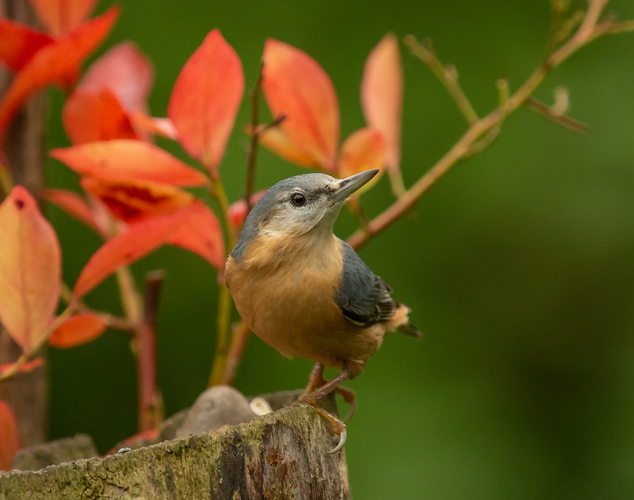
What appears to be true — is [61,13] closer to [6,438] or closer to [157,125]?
[157,125]

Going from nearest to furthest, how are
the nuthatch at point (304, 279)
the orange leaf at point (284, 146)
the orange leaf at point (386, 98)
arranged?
the nuthatch at point (304, 279) → the orange leaf at point (284, 146) → the orange leaf at point (386, 98)

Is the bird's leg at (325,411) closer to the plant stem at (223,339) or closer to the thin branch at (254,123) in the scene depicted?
the plant stem at (223,339)

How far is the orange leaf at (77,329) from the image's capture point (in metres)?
1.41

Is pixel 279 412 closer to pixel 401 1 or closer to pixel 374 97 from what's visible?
pixel 374 97

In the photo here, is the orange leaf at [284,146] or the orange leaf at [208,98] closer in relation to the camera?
the orange leaf at [208,98]

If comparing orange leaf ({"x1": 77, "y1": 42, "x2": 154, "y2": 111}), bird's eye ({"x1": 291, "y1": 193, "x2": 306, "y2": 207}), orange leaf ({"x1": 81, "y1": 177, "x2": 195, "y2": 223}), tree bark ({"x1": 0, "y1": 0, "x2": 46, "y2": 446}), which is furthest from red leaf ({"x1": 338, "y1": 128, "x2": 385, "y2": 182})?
tree bark ({"x1": 0, "y1": 0, "x2": 46, "y2": 446})

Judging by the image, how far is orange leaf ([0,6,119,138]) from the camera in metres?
1.43

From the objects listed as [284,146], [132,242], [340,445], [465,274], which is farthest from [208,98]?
[465,274]

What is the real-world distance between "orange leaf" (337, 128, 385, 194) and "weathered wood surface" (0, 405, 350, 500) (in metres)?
0.56

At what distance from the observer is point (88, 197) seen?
71.4 inches

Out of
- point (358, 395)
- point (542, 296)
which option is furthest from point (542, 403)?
point (358, 395)

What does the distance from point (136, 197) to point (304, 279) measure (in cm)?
39

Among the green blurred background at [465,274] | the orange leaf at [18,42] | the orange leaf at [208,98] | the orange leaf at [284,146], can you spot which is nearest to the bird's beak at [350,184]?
the orange leaf at [284,146]

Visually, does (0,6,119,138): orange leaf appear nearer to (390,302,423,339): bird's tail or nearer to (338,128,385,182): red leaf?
(338,128,385,182): red leaf
